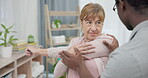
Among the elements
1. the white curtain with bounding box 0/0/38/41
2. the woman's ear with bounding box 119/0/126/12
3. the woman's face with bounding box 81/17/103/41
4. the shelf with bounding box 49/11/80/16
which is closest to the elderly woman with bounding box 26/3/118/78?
the woman's face with bounding box 81/17/103/41

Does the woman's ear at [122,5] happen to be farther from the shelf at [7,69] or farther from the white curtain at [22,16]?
the white curtain at [22,16]

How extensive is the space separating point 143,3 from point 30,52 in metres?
0.92

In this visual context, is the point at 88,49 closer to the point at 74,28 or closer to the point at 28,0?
the point at 74,28

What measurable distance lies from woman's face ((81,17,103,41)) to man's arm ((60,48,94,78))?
0.58 ft

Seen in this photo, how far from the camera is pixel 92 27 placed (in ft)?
4.07

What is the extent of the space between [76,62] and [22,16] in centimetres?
273

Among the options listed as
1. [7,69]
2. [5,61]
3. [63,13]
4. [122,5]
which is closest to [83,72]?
[122,5]

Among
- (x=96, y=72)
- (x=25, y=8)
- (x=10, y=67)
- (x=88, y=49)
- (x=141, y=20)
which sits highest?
(x=25, y=8)

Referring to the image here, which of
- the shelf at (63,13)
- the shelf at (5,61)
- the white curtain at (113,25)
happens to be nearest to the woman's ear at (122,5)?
the shelf at (5,61)

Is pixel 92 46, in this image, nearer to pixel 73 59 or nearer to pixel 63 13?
pixel 73 59

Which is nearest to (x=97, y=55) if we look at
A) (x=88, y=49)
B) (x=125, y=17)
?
(x=88, y=49)

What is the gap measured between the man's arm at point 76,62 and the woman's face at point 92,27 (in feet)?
0.58

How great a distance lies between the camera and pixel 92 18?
4.04 feet

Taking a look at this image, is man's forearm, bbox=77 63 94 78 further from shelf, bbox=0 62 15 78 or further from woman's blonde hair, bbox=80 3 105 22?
shelf, bbox=0 62 15 78
